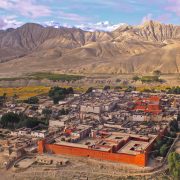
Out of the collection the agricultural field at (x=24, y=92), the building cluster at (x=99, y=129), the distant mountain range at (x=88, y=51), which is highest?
the distant mountain range at (x=88, y=51)

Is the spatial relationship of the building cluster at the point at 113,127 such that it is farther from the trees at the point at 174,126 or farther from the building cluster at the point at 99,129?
the trees at the point at 174,126

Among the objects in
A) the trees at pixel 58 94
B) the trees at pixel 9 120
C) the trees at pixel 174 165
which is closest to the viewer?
the trees at pixel 174 165

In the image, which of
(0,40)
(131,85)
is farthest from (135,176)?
(0,40)

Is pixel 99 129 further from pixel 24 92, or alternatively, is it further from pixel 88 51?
pixel 88 51

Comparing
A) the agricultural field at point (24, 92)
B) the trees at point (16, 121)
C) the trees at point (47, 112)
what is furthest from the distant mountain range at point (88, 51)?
the trees at point (16, 121)

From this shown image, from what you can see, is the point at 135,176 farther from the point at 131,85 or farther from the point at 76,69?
the point at 76,69

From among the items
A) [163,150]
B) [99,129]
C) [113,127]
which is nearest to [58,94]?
[113,127]

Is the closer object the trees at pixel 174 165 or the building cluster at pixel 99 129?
the trees at pixel 174 165
